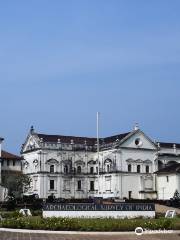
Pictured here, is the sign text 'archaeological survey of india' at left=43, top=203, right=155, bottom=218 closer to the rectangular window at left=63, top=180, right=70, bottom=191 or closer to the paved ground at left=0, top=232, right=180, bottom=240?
the paved ground at left=0, top=232, right=180, bottom=240

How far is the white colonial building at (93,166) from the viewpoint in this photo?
8025 centimetres

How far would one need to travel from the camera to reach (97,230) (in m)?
25.5

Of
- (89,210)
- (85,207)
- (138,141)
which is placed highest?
(138,141)

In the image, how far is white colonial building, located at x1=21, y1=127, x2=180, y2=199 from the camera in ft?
263

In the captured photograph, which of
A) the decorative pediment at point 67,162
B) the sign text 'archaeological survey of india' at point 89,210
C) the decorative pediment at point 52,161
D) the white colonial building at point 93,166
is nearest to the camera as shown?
the sign text 'archaeological survey of india' at point 89,210

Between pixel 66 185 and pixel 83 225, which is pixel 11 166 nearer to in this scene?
pixel 66 185

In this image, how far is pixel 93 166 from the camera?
277 feet

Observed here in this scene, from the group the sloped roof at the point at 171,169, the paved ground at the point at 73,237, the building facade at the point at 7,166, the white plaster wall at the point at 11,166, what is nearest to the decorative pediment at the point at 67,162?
the building facade at the point at 7,166

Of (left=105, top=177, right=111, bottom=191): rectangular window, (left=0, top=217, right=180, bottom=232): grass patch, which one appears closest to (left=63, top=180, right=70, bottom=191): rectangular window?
(left=105, top=177, right=111, bottom=191): rectangular window

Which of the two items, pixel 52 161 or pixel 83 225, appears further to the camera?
pixel 52 161

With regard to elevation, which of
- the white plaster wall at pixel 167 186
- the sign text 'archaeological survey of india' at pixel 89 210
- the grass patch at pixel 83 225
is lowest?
the grass patch at pixel 83 225

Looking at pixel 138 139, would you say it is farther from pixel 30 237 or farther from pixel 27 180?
pixel 30 237

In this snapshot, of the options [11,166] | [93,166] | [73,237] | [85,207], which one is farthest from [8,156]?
[73,237]

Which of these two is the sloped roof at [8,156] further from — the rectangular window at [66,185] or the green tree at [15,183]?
the rectangular window at [66,185]
